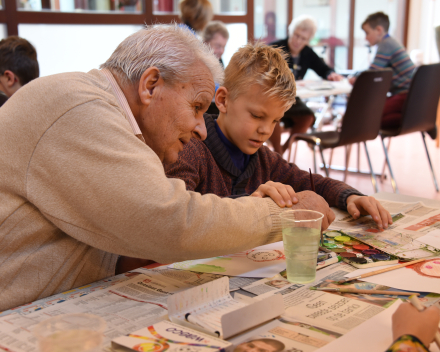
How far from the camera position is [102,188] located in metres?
0.79

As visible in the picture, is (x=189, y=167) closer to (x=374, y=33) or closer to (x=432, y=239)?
(x=432, y=239)

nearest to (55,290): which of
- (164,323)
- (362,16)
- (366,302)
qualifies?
(164,323)

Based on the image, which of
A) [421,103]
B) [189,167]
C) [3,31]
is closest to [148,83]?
[189,167]

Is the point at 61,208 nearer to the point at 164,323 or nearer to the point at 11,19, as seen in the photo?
the point at 164,323

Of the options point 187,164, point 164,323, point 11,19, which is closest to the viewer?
point 164,323

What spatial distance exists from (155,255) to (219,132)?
2.65ft

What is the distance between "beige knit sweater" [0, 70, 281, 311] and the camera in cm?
80

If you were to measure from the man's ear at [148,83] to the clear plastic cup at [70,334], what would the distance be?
50 cm

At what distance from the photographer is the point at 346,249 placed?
1.10 meters

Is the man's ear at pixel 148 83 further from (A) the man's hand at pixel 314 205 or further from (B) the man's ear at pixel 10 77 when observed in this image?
(B) the man's ear at pixel 10 77

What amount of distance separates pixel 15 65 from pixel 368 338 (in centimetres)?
244

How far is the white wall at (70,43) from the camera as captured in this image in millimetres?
4023

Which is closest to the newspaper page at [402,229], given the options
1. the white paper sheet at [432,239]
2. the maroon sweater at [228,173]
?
the white paper sheet at [432,239]

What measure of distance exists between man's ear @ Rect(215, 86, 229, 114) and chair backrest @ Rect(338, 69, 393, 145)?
1.81 m
